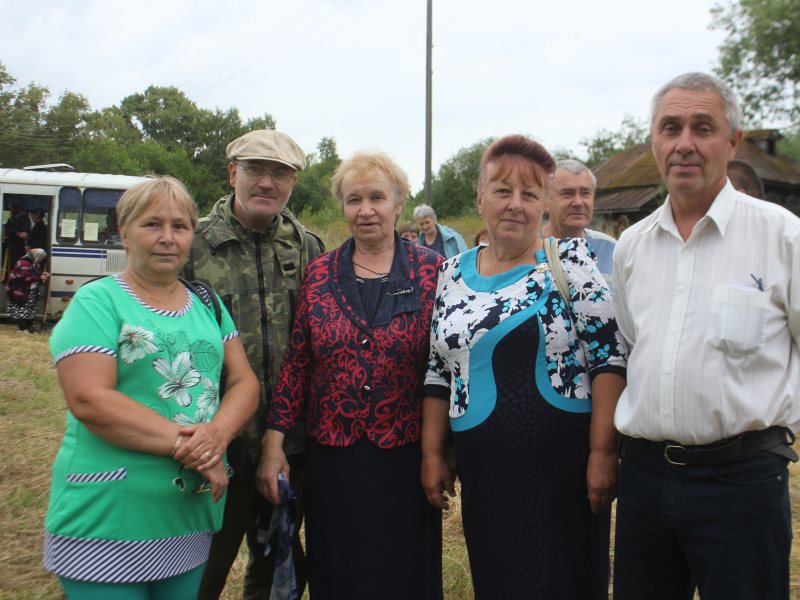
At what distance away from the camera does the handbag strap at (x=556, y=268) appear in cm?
228

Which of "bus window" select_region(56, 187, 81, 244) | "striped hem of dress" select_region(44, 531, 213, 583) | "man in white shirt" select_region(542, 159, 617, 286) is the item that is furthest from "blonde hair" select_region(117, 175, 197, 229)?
"bus window" select_region(56, 187, 81, 244)

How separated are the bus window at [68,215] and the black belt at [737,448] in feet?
37.5

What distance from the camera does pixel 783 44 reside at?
74.2 feet

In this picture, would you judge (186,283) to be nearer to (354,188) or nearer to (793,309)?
(354,188)

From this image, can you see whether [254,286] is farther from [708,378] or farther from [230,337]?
[708,378]

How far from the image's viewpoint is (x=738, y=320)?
1.88 meters

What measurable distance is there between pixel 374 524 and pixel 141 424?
927mm

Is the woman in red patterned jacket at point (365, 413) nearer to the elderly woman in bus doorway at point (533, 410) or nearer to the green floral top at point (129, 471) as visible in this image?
the elderly woman in bus doorway at point (533, 410)

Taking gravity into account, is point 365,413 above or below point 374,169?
below

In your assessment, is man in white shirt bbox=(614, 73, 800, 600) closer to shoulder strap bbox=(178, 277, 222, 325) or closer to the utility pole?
shoulder strap bbox=(178, 277, 222, 325)

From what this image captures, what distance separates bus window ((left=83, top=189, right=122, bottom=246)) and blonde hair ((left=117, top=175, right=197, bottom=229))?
10.1m

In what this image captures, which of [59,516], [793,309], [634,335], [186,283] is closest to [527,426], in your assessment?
[634,335]

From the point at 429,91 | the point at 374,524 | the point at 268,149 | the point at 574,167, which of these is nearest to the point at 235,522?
the point at 374,524

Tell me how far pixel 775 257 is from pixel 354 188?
56.2 inches
